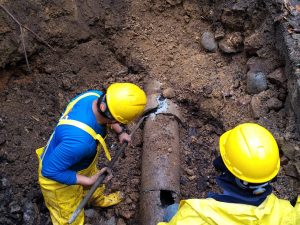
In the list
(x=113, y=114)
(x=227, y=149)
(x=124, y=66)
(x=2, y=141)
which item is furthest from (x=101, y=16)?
(x=227, y=149)

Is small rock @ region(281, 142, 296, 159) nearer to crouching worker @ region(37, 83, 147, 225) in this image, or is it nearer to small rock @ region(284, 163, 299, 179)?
small rock @ region(284, 163, 299, 179)

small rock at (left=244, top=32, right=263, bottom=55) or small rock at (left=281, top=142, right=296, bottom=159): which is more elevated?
small rock at (left=244, top=32, right=263, bottom=55)

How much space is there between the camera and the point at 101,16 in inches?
228

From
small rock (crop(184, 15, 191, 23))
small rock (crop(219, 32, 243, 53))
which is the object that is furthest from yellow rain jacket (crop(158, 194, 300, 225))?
small rock (crop(184, 15, 191, 23))

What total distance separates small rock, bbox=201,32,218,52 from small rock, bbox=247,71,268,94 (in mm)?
821

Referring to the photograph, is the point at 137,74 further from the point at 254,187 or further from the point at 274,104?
the point at 254,187

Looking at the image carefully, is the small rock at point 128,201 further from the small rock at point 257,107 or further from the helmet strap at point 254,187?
the helmet strap at point 254,187

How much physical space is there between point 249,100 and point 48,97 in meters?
2.77

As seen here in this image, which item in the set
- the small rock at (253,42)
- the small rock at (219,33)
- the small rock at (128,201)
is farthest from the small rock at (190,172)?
the small rock at (219,33)

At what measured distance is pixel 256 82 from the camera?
16.4 ft

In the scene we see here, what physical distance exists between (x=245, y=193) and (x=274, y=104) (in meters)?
2.34

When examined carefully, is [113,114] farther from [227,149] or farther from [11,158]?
[11,158]

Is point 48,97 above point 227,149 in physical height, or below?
below

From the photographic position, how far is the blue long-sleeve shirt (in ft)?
11.0
